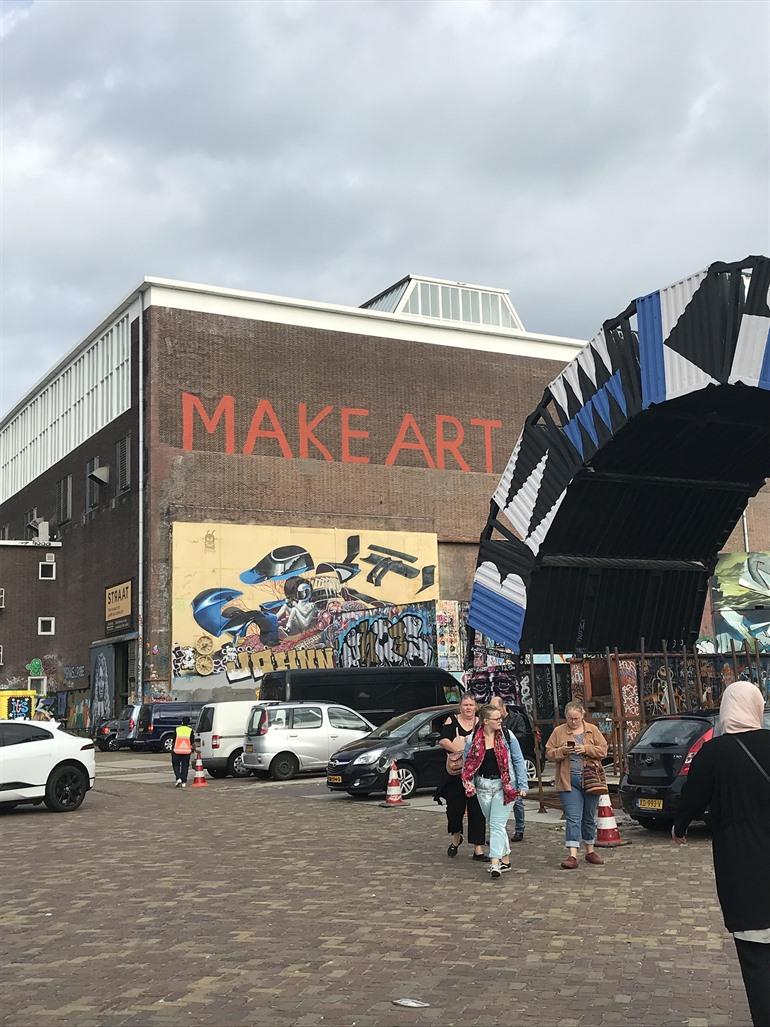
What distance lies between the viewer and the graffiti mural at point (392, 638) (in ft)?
134

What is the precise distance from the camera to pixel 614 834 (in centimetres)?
1335

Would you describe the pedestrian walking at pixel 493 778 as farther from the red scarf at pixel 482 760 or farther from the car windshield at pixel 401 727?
the car windshield at pixel 401 727

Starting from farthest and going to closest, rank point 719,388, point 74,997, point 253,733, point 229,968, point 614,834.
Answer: point 253,733 → point 719,388 → point 614,834 → point 229,968 → point 74,997

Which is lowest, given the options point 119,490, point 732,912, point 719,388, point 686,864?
point 686,864

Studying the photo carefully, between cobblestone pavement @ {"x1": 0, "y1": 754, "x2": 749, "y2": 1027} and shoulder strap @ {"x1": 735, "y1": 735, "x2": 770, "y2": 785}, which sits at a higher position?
shoulder strap @ {"x1": 735, "y1": 735, "x2": 770, "y2": 785}

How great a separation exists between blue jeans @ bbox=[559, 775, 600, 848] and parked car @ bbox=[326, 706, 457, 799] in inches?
291

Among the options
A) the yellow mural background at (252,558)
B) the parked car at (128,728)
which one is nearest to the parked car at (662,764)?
the parked car at (128,728)

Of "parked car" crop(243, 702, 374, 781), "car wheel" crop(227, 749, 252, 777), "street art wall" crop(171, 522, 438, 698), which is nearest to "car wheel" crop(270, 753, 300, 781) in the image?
"parked car" crop(243, 702, 374, 781)

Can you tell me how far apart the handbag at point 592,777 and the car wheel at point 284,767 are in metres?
13.4

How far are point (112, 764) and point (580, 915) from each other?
2496cm

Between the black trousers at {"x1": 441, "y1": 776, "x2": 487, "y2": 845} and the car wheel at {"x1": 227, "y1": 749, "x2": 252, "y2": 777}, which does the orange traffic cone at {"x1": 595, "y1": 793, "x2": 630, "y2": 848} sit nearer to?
the black trousers at {"x1": 441, "y1": 776, "x2": 487, "y2": 845}

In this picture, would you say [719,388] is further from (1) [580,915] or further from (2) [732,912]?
(2) [732,912]

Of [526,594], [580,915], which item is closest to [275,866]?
[580,915]

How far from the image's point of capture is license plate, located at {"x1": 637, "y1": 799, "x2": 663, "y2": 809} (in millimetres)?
13938
